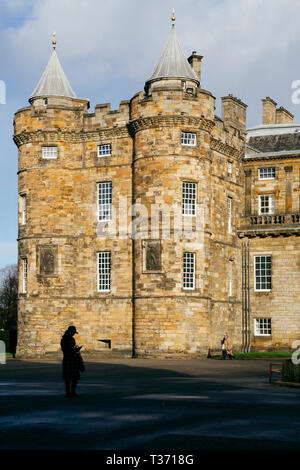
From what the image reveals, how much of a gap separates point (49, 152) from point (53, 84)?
15.0ft

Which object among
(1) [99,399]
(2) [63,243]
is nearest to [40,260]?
(2) [63,243]

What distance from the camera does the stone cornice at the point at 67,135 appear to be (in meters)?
42.6

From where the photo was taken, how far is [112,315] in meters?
41.4

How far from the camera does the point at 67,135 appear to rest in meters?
43.1

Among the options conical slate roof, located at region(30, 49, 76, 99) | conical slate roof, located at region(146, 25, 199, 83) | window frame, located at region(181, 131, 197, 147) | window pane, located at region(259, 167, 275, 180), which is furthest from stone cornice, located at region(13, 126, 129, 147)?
window pane, located at region(259, 167, 275, 180)

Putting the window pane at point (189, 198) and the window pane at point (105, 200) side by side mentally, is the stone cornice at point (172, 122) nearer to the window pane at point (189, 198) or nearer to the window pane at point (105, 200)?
the window pane at point (189, 198)

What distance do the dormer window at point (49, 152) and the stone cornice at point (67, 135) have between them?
495 millimetres

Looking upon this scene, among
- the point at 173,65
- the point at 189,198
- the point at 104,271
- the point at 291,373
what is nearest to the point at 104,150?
the point at 173,65

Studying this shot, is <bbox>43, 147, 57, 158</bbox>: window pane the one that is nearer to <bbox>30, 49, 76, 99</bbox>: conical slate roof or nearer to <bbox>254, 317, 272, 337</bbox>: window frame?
<bbox>30, 49, 76, 99</bbox>: conical slate roof

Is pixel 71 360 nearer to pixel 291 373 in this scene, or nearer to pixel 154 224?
pixel 291 373

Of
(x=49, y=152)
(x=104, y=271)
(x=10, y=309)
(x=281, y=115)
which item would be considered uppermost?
(x=281, y=115)

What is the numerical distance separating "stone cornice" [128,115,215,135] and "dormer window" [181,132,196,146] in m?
0.43

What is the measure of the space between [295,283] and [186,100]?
13.0 m
